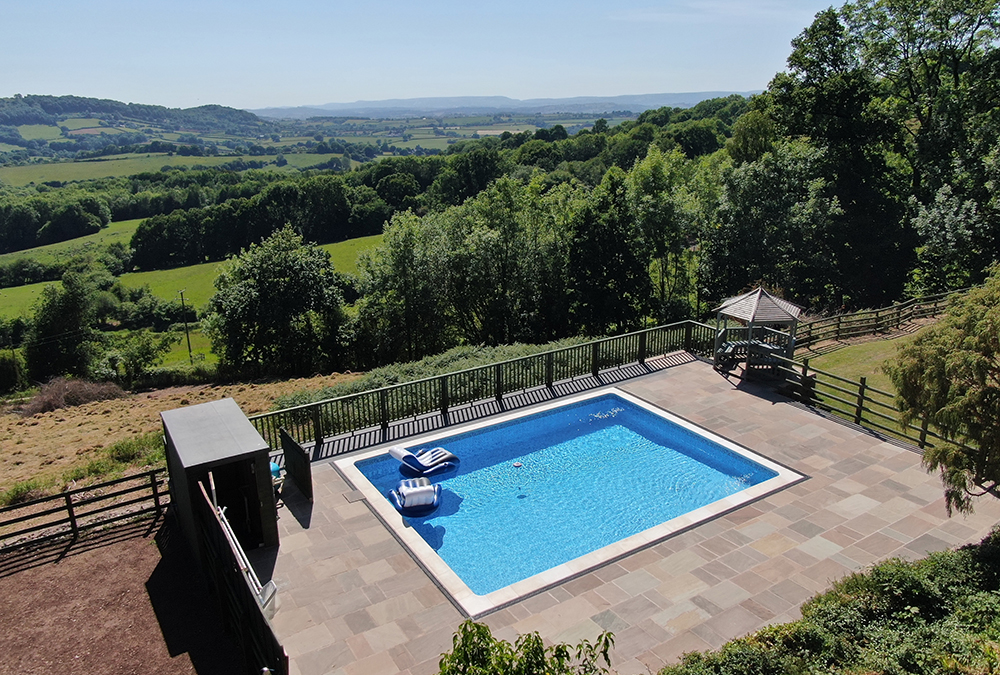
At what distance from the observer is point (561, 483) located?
1250cm

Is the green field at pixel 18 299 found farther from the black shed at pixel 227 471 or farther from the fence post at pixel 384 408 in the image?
the black shed at pixel 227 471

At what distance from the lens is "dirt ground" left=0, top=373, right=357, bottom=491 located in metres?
16.8

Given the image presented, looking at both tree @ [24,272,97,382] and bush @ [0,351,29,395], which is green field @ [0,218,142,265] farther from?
bush @ [0,351,29,395]

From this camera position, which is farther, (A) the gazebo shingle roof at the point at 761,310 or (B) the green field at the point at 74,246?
(B) the green field at the point at 74,246

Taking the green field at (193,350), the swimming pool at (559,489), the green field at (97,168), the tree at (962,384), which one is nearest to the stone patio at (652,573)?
the swimming pool at (559,489)

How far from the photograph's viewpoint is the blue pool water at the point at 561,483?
34.4 feet

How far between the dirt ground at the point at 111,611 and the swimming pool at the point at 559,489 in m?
2.98

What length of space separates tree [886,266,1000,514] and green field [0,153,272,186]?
154 metres

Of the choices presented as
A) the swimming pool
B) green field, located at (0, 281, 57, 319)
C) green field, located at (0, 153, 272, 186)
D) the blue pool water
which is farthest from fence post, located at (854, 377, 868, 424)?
green field, located at (0, 153, 272, 186)

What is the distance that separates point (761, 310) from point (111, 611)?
45.2 ft

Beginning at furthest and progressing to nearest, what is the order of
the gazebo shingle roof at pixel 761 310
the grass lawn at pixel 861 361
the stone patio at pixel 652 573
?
the grass lawn at pixel 861 361 → the gazebo shingle roof at pixel 761 310 → the stone patio at pixel 652 573

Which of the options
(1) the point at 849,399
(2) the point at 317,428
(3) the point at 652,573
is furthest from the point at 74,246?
(3) the point at 652,573

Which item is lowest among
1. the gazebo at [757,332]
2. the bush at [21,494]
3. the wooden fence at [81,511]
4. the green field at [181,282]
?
the green field at [181,282]

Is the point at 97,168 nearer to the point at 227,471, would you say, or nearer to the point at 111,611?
the point at 227,471
